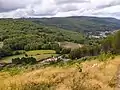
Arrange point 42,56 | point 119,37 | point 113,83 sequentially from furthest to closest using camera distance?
point 42,56
point 119,37
point 113,83

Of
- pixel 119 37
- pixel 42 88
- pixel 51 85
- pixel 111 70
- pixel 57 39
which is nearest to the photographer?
A: pixel 42 88

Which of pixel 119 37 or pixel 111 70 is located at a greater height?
pixel 111 70

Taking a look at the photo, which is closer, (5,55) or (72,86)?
(72,86)

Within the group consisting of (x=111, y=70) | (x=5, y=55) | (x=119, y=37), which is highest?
(x=111, y=70)

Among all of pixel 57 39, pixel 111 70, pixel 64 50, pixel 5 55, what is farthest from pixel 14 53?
pixel 111 70

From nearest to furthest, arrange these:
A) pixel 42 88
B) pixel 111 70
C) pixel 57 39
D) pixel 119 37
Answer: pixel 42 88 < pixel 111 70 < pixel 119 37 < pixel 57 39

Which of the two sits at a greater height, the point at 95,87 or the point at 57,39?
the point at 95,87

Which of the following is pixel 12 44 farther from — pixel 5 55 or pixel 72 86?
pixel 72 86

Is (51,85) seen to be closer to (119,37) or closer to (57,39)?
(119,37)

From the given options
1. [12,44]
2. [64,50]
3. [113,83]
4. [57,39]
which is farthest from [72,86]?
[57,39]
